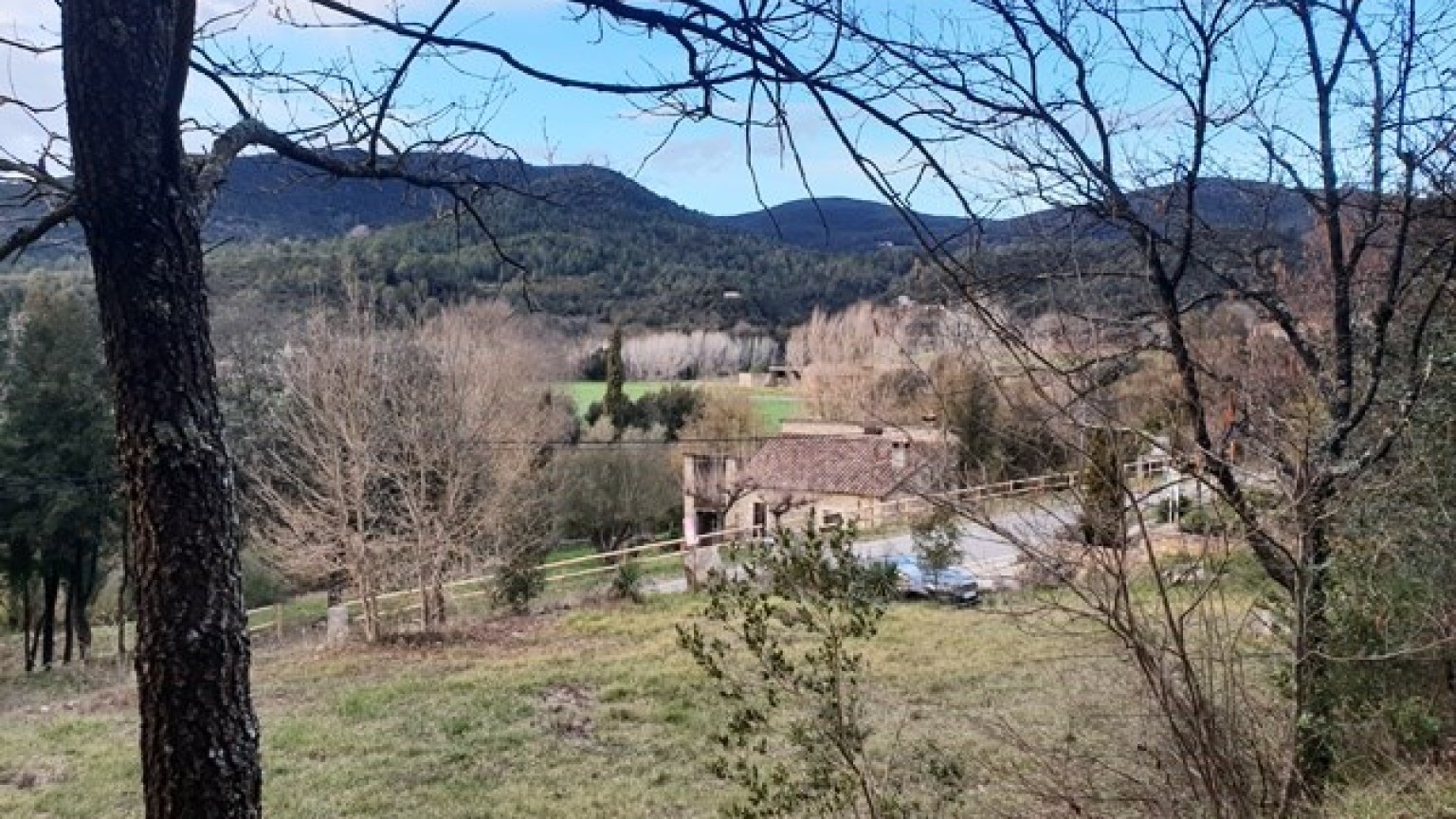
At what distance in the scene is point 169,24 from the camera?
5.36ft

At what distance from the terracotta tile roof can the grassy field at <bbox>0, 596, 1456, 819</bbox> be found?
9.18m

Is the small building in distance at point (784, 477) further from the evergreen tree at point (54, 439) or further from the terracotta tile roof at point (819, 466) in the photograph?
the evergreen tree at point (54, 439)

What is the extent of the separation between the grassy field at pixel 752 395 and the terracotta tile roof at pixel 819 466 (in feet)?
11.8

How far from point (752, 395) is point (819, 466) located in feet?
16.8

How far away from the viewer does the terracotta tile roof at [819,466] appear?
23.6 m

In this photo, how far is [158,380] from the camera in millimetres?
1620

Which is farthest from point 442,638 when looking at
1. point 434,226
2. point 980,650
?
point 434,226

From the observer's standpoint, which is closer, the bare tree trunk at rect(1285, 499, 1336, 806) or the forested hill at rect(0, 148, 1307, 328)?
the forested hill at rect(0, 148, 1307, 328)

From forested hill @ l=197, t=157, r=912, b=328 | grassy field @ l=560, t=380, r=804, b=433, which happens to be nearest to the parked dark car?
forested hill @ l=197, t=157, r=912, b=328

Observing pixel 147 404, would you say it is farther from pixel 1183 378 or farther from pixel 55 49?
pixel 1183 378

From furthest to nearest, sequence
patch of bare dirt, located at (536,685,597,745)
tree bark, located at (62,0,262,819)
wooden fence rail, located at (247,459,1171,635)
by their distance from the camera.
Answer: patch of bare dirt, located at (536,685,597,745) → wooden fence rail, located at (247,459,1171,635) → tree bark, located at (62,0,262,819)

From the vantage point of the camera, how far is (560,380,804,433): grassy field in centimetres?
2881

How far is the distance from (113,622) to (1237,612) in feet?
81.7

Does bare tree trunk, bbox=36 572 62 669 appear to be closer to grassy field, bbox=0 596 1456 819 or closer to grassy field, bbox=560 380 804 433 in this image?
grassy field, bbox=0 596 1456 819
